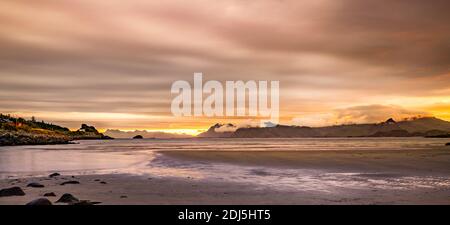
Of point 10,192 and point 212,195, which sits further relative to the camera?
point 212,195

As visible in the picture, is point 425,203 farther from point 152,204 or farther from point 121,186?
point 121,186

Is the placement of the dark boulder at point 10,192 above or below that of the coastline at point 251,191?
above

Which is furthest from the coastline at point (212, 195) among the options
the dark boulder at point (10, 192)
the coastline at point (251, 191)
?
the dark boulder at point (10, 192)

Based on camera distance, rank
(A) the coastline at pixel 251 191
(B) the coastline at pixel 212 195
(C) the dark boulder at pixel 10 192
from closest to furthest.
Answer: (B) the coastline at pixel 212 195
(A) the coastline at pixel 251 191
(C) the dark boulder at pixel 10 192

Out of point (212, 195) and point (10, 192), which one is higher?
point (10, 192)

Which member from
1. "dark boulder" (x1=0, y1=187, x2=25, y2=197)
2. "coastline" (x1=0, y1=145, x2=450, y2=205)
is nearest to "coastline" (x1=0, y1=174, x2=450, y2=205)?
"coastline" (x1=0, y1=145, x2=450, y2=205)

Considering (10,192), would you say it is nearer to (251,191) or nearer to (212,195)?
(212,195)

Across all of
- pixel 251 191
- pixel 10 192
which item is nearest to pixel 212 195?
pixel 251 191

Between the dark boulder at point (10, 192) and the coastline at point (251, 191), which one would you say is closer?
the coastline at point (251, 191)

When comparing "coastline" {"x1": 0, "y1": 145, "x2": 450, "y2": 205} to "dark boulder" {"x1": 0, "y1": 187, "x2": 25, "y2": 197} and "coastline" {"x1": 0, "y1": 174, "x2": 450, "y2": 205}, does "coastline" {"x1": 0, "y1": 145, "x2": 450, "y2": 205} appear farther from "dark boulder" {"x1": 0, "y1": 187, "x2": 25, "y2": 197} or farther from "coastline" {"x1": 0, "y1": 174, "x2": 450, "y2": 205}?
"dark boulder" {"x1": 0, "y1": 187, "x2": 25, "y2": 197}

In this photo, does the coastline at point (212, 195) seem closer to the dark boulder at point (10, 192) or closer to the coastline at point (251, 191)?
the coastline at point (251, 191)

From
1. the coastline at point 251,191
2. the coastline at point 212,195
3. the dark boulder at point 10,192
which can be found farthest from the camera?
the dark boulder at point 10,192
